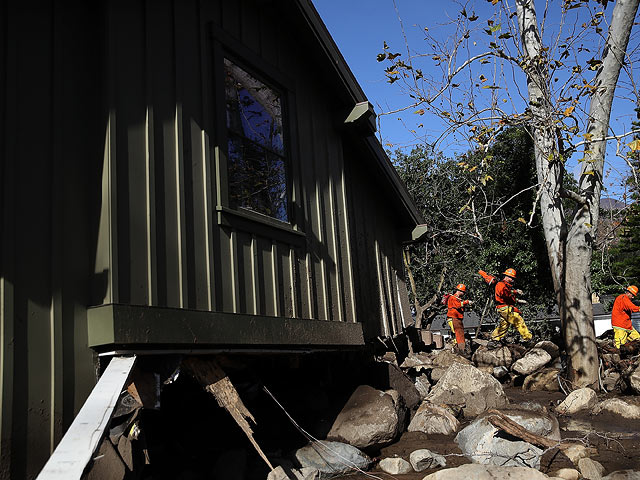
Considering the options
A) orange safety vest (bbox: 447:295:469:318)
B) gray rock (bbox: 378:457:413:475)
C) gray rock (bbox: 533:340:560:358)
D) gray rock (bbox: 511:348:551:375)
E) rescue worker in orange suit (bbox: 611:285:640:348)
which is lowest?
gray rock (bbox: 378:457:413:475)

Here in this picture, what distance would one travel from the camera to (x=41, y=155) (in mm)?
4148

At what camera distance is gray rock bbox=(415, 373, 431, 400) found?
10430 millimetres

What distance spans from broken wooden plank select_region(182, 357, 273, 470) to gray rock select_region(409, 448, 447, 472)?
229 cm

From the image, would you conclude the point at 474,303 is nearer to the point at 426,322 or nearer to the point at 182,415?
the point at 426,322

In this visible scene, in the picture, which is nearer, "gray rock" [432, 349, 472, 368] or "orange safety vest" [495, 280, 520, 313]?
"gray rock" [432, 349, 472, 368]

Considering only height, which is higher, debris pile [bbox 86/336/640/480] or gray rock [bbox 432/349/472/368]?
gray rock [bbox 432/349/472/368]

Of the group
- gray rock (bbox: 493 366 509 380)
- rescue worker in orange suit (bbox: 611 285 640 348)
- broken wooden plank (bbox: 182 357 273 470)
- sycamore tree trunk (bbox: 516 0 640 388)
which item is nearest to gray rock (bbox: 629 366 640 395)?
sycamore tree trunk (bbox: 516 0 640 388)

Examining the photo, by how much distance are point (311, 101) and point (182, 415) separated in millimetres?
4126

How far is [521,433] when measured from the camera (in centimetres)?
706

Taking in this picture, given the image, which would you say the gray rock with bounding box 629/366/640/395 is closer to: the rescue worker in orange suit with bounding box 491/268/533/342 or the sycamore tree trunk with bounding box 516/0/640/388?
the sycamore tree trunk with bounding box 516/0/640/388

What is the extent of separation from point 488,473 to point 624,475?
141 centimetres

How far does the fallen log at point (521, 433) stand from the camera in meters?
6.96

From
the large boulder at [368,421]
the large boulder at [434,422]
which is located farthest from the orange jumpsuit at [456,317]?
the large boulder at [368,421]

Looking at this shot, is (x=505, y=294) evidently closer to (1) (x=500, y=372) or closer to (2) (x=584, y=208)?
(1) (x=500, y=372)
